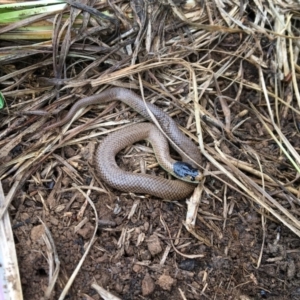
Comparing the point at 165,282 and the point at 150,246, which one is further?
the point at 150,246

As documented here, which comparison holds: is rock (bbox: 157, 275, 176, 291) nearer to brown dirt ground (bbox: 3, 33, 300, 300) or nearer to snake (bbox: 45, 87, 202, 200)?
brown dirt ground (bbox: 3, 33, 300, 300)

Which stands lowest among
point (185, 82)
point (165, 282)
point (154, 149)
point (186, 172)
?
point (165, 282)

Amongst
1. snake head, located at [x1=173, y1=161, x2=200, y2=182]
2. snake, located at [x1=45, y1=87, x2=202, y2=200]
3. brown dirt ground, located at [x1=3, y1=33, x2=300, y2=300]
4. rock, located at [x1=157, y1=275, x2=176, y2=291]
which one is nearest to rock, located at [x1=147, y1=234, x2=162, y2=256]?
brown dirt ground, located at [x1=3, y1=33, x2=300, y2=300]

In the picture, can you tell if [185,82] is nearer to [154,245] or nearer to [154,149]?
[154,149]

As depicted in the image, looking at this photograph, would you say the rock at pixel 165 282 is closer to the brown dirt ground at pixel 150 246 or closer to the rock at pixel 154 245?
the brown dirt ground at pixel 150 246

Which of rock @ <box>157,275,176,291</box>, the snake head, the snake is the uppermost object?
the snake

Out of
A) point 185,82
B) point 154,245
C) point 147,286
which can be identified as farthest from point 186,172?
point 147,286

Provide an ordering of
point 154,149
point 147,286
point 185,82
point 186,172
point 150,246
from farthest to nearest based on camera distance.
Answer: point 185,82
point 154,149
point 186,172
point 150,246
point 147,286
